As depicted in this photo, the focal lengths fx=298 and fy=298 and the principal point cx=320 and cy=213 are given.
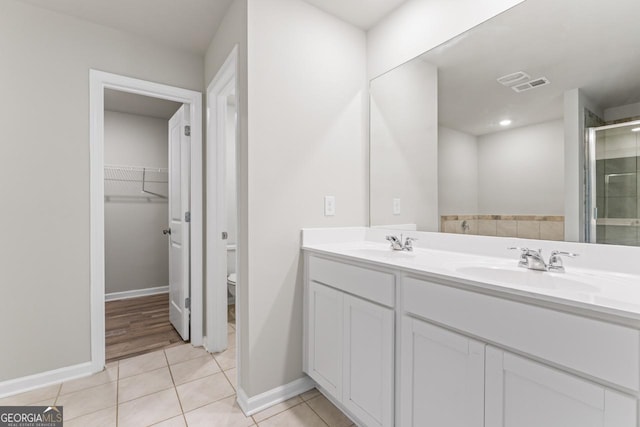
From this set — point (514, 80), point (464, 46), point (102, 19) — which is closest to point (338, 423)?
point (514, 80)

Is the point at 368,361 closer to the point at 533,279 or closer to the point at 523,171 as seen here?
the point at 533,279

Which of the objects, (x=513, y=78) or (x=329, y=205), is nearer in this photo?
(x=513, y=78)

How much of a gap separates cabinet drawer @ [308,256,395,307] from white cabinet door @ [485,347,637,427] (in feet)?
1.43

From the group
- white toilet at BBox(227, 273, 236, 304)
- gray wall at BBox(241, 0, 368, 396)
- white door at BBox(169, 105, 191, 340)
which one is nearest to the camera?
gray wall at BBox(241, 0, 368, 396)

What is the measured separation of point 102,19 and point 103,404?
247 centimetres

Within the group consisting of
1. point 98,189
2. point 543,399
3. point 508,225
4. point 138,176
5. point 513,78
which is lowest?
point 543,399

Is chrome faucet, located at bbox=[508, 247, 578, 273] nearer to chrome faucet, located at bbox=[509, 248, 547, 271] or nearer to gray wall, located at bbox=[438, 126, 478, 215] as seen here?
chrome faucet, located at bbox=[509, 248, 547, 271]

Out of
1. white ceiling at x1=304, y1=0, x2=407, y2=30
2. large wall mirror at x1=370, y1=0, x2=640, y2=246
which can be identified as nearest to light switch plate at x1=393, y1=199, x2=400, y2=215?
large wall mirror at x1=370, y1=0, x2=640, y2=246

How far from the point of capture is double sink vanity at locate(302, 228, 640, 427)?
73 centimetres

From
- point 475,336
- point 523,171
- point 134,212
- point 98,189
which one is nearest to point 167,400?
point 98,189

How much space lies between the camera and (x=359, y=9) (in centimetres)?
192

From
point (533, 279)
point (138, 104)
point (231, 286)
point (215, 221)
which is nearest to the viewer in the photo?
point (533, 279)

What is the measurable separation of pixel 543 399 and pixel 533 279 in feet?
1.42

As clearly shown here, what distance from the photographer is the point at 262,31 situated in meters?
1.68
